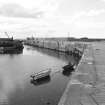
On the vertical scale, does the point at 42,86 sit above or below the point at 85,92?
below

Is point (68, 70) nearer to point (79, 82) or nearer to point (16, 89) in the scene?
point (16, 89)

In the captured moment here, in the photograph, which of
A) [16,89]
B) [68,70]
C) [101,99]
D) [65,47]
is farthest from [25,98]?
[65,47]

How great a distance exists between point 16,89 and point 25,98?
376 cm

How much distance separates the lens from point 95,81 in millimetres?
10773

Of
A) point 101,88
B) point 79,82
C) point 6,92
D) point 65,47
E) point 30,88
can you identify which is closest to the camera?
point 101,88

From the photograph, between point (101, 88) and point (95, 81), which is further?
point (95, 81)

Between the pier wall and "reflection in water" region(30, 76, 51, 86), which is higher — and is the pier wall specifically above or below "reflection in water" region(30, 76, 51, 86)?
above

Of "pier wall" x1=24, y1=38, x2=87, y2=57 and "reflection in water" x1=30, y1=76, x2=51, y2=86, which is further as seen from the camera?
"pier wall" x1=24, y1=38, x2=87, y2=57

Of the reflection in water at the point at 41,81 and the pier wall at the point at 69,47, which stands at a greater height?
the pier wall at the point at 69,47

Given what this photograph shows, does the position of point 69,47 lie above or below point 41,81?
above

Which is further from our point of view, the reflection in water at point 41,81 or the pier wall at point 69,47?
the pier wall at point 69,47

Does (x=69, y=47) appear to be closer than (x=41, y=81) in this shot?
No

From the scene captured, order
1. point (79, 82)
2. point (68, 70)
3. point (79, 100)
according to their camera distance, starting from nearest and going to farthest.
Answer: point (79, 100)
point (79, 82)
point (68, 70)

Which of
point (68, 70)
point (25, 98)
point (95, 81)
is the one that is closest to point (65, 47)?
point (68, 70)
